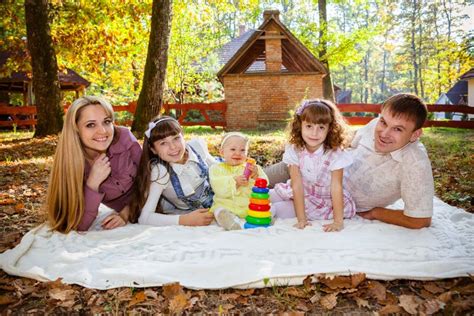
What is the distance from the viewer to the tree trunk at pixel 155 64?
903 cm

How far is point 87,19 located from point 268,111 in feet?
29.8

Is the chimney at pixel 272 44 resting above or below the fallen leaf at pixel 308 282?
above

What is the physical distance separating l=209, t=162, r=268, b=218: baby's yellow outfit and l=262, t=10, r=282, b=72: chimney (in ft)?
49.1

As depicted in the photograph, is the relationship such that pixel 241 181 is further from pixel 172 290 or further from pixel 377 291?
pixel 377 291

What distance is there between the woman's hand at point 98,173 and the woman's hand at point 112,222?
0.37m

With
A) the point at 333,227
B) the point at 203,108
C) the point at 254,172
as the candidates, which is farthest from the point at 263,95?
the point at 333,227

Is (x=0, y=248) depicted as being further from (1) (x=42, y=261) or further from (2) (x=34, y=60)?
(2) (x=34, y=60)

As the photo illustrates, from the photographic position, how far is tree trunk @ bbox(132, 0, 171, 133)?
29.6 feet

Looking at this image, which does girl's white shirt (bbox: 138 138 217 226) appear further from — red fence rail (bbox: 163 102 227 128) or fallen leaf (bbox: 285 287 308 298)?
red fence rail (bbox: 163 102 227 128)

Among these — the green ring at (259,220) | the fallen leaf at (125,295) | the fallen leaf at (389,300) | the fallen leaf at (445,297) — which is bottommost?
the fallen leaf at (389,300)

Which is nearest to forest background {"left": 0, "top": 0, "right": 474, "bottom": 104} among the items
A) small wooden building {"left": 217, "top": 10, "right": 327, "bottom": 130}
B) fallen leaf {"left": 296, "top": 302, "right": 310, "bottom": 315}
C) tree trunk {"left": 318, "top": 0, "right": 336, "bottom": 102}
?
tree trunk {"left": 318, "top": 0, "right": 336, "bottom": 102}

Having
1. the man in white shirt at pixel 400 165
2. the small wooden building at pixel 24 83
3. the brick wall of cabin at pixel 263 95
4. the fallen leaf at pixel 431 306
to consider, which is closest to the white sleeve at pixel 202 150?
the man in white shirt at pixel 400 165

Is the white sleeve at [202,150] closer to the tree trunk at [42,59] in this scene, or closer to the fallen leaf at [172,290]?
the fallen leaf at [172,290]

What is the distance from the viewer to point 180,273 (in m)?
2.52
